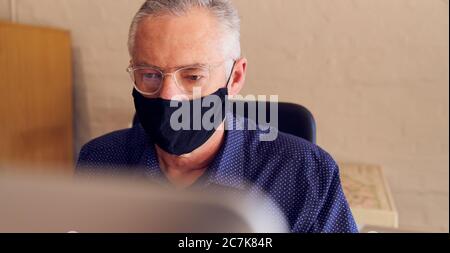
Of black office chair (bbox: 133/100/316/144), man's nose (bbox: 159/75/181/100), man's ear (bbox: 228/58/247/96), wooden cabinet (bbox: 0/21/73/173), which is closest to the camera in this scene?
man's nose (bbox: 159/75/181/100)

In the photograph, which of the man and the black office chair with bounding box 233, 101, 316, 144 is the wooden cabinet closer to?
the man

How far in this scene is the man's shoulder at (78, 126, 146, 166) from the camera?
1.93 ft

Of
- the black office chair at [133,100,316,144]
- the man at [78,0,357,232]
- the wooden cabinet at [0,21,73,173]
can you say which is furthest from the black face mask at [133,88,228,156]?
the wooden cabinet at [0,21,73,173]

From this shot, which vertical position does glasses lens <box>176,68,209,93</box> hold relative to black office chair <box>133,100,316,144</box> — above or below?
above

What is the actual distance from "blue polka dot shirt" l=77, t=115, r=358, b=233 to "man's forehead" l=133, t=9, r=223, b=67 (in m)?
0.14

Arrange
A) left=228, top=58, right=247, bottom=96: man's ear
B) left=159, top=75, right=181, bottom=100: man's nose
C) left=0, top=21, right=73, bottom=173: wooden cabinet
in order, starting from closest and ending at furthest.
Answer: left=159, top=75, right=181, bottom=100: man's nose < left=228, top=58, right=247, bottom=96: man's ear < left=0, top=21, right=73, bottom=173: wooden cabinet

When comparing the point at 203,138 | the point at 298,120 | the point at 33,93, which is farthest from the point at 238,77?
the point at 33,93

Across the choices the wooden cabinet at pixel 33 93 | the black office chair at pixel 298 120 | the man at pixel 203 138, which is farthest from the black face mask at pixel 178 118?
the wooden cabinet at pixel 33 93

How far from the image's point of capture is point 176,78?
0.45 m

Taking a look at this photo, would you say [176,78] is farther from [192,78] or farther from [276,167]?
[276,167]

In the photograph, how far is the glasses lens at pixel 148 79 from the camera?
0.46m

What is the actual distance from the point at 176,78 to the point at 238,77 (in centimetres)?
13

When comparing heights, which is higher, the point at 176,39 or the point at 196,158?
the point at 176,39
